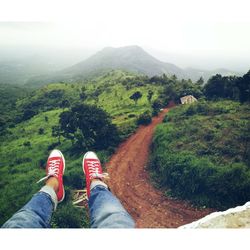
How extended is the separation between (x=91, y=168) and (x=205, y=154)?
4.79ft

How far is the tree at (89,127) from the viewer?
4.14 metres

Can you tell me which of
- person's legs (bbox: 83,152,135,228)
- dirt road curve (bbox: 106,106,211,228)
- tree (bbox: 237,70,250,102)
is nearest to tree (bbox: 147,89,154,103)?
dirt road curve (bbox: 106,106,211,228)

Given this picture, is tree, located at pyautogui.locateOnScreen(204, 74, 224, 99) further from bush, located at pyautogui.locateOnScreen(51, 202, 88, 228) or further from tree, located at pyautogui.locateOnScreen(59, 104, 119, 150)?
bush, located at pyautogui.locateOnScreen(51, 202, 88, 228)

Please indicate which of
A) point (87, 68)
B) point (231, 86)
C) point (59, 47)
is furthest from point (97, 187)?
point (87, 68)

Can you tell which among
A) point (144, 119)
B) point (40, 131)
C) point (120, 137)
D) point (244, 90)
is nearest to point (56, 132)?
point (40, 131)

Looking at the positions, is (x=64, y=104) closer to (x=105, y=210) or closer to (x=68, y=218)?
(x=68, y=218)

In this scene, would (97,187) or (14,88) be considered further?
(14,88)

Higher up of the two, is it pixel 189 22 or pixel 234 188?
pixel 189 22

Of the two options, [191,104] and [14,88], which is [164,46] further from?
[14,88]

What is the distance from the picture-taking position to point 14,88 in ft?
15.8

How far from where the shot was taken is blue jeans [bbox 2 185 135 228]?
2285 mm

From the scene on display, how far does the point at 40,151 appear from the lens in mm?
4133
